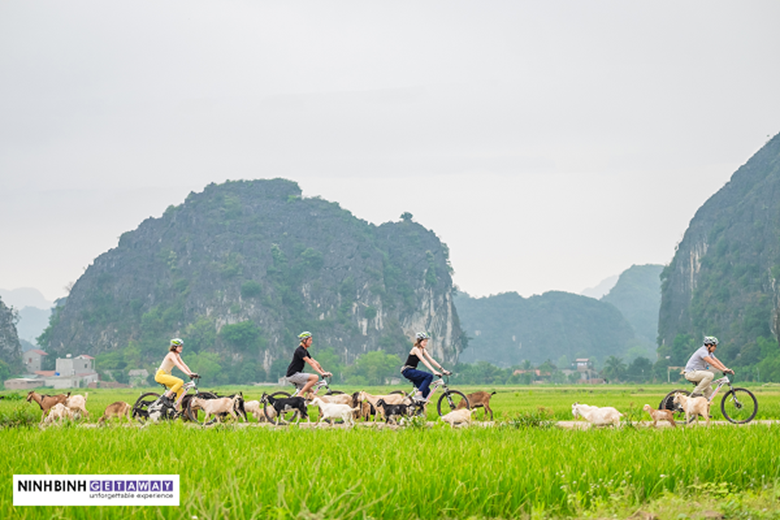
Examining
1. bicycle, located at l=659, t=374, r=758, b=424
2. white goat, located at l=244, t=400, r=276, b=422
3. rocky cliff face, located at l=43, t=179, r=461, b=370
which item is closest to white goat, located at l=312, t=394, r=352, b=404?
white goat, located at l=244, t=400, r=276, b=422

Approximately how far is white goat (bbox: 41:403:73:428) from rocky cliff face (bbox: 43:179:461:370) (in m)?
116

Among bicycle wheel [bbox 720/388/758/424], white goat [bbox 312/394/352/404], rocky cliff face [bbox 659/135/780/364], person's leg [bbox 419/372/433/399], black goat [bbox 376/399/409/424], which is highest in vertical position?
rocky cliff face [bbox 659/135/780/364]

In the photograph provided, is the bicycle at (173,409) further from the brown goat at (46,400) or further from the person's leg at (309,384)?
the brown goat at (46,400)

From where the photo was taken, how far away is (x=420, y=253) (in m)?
164

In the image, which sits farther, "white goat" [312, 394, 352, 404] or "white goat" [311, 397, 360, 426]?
"white goat" [312, 394, 352, 404]

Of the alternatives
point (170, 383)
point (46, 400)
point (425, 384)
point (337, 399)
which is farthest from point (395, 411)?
point (46, 400)

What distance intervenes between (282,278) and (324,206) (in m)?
26.4

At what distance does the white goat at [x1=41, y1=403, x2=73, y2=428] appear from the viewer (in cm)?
1016

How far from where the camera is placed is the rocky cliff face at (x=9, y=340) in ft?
371

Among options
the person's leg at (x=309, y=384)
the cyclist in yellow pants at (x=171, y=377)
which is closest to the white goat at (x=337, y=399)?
the person's leg at (x=309, y=384)

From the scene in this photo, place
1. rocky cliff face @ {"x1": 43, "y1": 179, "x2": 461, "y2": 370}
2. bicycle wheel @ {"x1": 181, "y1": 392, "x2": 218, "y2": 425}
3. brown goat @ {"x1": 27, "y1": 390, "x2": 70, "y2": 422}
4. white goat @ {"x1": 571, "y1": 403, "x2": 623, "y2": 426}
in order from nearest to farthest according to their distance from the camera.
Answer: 1. white goat @ {"x1": 571, "y1": 403, "x2": 623, "y2": 426}
2. bicycle wheel @ {"x1": 181, "y1": 392, "x2": 218, "y2": 425}
3. brown goat @ {"x1": 27, "y1": 390, "x2": 70, "y2": 422}
4. rocky cliff face @ {"x1": 43, "y1": 179, "x2": 461, "y2": 370}

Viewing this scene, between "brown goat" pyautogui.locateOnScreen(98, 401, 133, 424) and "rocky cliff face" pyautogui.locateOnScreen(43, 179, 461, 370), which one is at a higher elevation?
"rocky cliff face" pyautogui.locateOnScreen(43, 179, 461, 370)

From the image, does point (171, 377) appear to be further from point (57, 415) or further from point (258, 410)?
point (57, 415)

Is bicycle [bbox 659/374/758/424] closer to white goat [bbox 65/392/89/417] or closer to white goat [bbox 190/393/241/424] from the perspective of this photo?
white goat [bbox 190/393/241/424]
